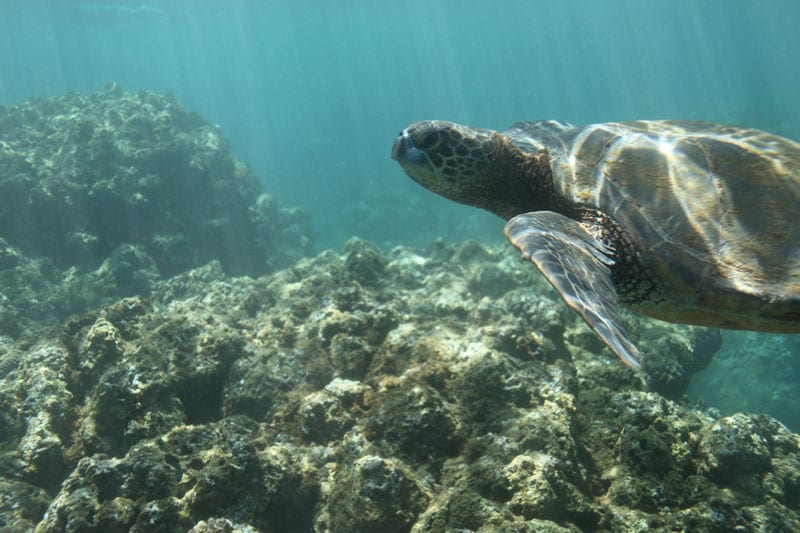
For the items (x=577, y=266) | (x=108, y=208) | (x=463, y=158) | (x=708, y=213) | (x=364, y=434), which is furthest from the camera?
(x=108, y=208)

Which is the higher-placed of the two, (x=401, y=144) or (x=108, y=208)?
(x=401, y=144)

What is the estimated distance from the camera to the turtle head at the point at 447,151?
3348mm

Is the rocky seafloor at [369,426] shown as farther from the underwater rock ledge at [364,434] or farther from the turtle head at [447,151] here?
the turtle head at [447,151]

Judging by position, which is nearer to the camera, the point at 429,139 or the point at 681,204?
the point at 681,204

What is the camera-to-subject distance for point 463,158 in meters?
3.35

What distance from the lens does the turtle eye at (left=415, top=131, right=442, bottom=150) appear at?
3361mm

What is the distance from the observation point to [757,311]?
231 centimetres

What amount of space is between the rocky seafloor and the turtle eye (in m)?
1.74

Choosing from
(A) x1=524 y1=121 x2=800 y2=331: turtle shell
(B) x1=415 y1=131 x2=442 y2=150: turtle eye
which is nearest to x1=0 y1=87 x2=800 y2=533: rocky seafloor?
(A) x1=524 y1=121 x2=800 y2=331: turtle shell

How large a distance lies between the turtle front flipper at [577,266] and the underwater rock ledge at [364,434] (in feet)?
3.83

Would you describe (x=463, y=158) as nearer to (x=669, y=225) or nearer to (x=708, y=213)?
(x=669, y=225)

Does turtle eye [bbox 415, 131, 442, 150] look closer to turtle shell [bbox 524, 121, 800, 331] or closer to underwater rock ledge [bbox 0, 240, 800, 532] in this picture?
turtle shell [bbox 524, 121, 800, 331]

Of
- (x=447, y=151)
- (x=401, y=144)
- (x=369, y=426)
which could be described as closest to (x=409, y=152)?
(x=401, y=144)

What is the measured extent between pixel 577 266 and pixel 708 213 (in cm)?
96
